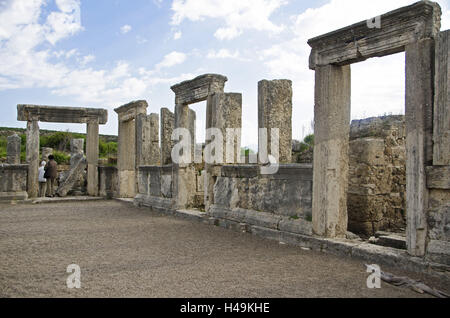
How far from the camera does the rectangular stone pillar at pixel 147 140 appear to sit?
12.9m

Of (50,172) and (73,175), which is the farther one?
(73,175)

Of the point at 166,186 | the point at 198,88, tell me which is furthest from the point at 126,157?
the point at 198,88

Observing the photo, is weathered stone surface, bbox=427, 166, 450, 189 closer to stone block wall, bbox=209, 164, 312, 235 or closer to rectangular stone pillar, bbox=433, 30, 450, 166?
rectangular stone pillar, bbox=433, 30, 450, 166

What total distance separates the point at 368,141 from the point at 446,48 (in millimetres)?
2937

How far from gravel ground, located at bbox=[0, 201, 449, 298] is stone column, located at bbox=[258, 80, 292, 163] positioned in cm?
177

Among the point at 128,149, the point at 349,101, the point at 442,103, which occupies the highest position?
the point at 349,101

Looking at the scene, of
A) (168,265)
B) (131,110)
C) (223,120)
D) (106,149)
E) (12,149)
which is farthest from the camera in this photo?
(106,149)

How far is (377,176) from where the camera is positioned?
7.40 m

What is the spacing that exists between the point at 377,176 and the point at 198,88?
4505 millimetres

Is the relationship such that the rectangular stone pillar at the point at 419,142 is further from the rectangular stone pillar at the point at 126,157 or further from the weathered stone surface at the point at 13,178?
the weathered stone surface at the point at 13,178

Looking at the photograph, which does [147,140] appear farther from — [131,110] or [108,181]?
[108,181]

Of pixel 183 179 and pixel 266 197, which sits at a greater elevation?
pixel 183 179

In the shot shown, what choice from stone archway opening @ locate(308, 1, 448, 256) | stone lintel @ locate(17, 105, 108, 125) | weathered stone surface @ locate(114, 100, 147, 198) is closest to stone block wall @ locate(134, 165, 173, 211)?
weathered stone surface @ locate(114, 100, 147, 198)
